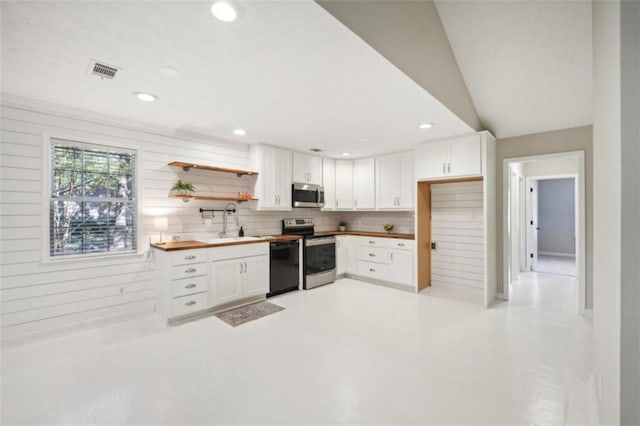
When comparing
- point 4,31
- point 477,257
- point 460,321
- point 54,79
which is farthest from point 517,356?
point 54,79

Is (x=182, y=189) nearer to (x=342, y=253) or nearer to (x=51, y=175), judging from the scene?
(x=51, y=175)

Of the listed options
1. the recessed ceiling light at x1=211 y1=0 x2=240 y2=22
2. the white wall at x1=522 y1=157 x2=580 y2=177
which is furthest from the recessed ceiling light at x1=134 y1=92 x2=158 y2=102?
the white wall at x1=522 y1=157 x2=580 y2=177

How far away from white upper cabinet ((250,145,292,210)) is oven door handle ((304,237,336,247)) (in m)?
0.69

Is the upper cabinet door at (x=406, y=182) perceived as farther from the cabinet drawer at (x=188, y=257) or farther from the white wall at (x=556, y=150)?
the cabinet drawer at (x=188, y=257)

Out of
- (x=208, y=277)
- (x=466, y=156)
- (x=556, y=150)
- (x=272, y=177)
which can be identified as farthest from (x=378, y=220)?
(x=208, y=277)

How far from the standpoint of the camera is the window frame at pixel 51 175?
3.10m

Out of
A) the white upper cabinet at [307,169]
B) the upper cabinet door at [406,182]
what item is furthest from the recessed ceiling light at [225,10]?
the upper cabinet door at [406,182]

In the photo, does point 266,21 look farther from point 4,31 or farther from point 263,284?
point 263,284

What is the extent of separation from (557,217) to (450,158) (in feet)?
23.2

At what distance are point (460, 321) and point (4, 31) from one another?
4856mm

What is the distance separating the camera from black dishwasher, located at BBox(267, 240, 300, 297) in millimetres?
4539

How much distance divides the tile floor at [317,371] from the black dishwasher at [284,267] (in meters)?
0.81

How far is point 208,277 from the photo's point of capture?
3.78 metres

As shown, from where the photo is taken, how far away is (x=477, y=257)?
4.72 metres
